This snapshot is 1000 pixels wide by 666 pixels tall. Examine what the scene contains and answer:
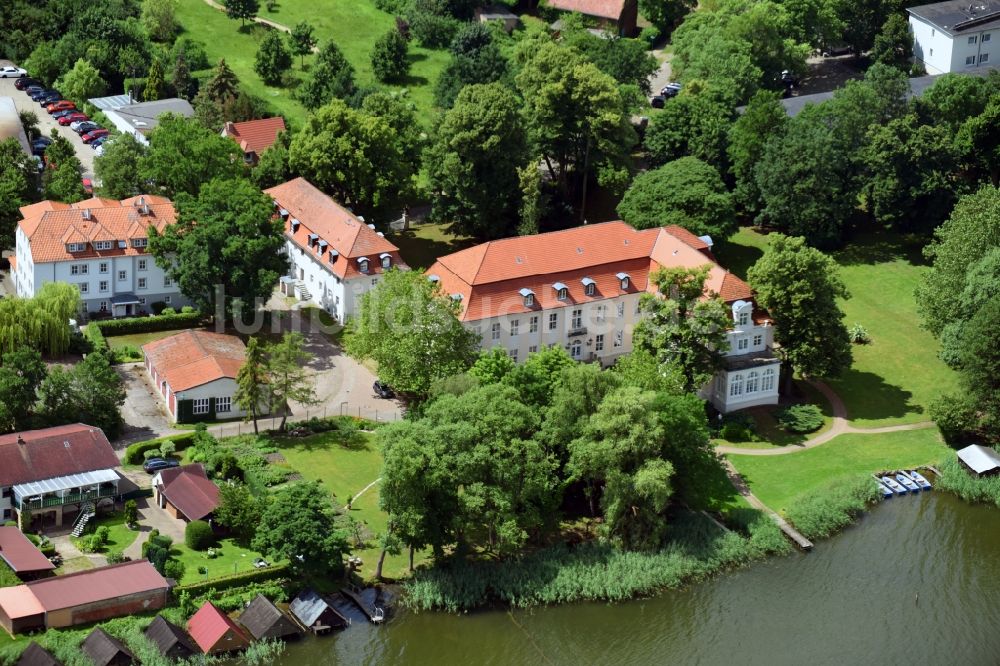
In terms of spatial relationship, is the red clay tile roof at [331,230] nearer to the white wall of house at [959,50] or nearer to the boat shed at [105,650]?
the boat shed at [105,650]

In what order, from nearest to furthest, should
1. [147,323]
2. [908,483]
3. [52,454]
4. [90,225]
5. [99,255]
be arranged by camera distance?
[52,454], [908,483], [147,323], [99,255], [90,225]

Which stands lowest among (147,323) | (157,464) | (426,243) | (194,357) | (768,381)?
(157,464)

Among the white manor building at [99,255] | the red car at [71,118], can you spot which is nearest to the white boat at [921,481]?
the white manor building at [99,255]

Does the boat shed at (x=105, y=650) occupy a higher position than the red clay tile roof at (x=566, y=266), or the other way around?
the red clay tile roof at (x=566, y=266)

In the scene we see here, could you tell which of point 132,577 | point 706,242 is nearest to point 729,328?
point 706,242

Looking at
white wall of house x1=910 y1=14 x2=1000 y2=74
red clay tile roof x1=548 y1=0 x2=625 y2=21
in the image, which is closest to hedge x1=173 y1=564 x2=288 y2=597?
red clay tile roof x1=548 y1=0 x2=625 y2=21

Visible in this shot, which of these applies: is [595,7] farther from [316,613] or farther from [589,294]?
[316,613]

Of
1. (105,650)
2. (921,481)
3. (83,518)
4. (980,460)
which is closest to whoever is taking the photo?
(105,650)

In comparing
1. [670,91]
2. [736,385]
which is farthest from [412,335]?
[670,91]
